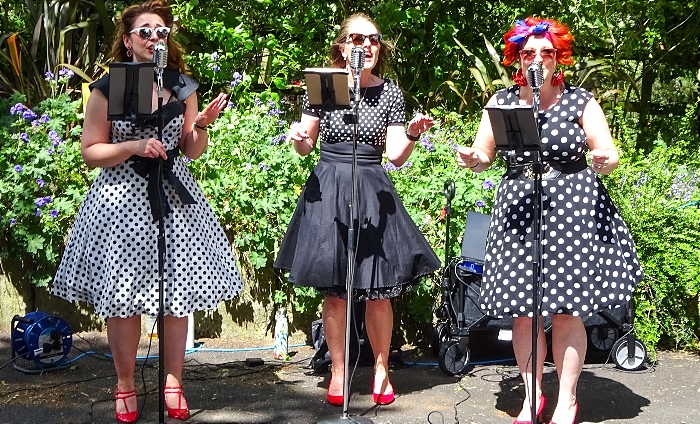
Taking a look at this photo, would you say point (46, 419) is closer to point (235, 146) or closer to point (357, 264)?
point (357, 264)

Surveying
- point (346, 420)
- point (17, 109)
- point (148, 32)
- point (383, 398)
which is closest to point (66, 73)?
point (17, 109)

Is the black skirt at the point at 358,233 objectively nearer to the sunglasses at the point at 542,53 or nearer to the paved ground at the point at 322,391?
the paved ground at the point at 322,391

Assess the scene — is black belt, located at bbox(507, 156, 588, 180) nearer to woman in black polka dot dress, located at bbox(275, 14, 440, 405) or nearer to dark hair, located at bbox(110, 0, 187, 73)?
woman in black polka dot dress, located at bbox(275, 14, 440, 405)

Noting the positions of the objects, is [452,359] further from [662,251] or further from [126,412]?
[126,412]

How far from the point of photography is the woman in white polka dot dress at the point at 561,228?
142 inches

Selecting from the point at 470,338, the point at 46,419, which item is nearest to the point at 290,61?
the point at 470,338

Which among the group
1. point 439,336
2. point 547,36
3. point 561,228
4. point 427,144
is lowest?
point 439,336

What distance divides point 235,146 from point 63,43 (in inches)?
97.8

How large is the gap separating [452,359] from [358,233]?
1.14 metres

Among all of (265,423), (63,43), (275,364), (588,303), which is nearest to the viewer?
(588,303)

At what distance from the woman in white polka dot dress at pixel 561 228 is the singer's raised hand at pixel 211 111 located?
3.11ft

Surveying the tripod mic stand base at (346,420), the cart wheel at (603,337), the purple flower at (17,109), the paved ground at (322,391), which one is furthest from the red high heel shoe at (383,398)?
the purple flower at (17,109)

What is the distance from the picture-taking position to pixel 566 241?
366 centimetres

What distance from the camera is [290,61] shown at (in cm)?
788
